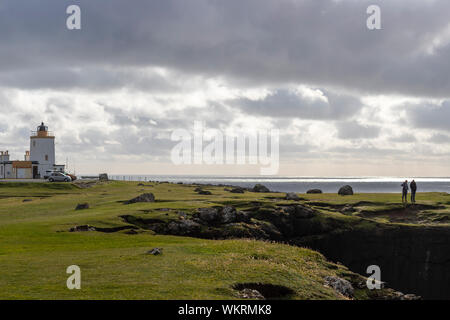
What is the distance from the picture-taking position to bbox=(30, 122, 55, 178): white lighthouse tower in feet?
424

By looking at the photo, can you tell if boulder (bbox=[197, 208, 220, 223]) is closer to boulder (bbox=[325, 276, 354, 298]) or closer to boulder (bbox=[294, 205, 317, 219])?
boulder (bbox=[294, 205, 317, 219])

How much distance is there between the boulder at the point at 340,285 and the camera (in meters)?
26.2

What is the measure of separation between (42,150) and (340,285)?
394ft

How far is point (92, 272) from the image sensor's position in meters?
23.2

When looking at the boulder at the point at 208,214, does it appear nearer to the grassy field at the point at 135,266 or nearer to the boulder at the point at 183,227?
the boulder at the point at 183,227

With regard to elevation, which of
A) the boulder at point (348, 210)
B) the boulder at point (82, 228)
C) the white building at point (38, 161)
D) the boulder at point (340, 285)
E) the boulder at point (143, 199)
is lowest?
the boulder at point (340, 285)

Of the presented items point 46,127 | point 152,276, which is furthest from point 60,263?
point 46,127

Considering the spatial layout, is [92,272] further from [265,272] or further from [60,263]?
[265,272]

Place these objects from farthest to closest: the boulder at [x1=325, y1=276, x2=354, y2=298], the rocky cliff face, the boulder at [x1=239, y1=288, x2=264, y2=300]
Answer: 1. the rocky cliff face
2. the boulder at [x1=325, y1=276, x2=354, y2=298]
3. the boulder at [x1=239, y1=288, x2=264, y2=300]

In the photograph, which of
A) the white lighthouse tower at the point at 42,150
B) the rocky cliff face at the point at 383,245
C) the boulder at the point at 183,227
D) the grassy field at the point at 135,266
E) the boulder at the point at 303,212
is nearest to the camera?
the grassy field at the point at 135,266

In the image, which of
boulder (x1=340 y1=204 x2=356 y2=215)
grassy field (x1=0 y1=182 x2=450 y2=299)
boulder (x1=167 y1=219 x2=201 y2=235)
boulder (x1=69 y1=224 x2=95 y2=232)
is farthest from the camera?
boulder (x1=340 y1=204 x2=356 y2=215)

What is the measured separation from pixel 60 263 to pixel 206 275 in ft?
30.2

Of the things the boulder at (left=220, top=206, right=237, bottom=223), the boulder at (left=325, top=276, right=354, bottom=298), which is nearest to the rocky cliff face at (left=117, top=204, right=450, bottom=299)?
the boulder at (left=220, top=206, right=237, bottom=223)

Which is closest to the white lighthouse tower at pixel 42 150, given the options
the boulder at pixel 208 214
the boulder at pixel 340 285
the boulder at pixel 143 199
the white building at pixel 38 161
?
the white building at pixel 38 161
